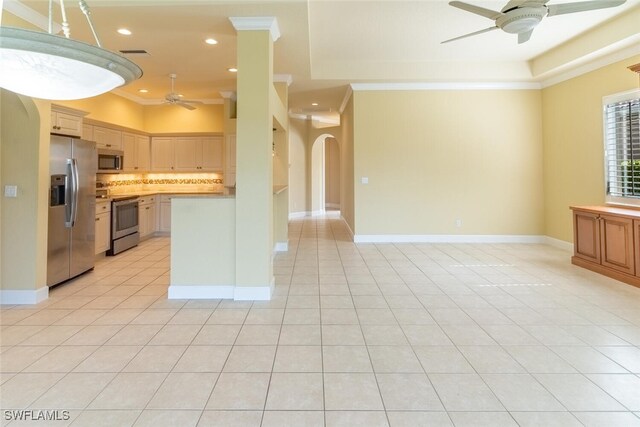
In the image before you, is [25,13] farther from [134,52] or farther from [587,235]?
[587,235]

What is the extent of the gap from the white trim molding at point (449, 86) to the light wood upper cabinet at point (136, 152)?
4540 mm

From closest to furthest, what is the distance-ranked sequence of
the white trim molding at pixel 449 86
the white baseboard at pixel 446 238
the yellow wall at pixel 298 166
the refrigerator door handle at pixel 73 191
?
the refrigerator door handle at pixel 73 191, the white trim molding at pixel 449 86, the white baseboard at pixel 446 238, the yellow wall at pixel 298 166

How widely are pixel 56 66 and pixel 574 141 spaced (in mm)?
6619

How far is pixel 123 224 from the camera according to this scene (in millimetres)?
5844

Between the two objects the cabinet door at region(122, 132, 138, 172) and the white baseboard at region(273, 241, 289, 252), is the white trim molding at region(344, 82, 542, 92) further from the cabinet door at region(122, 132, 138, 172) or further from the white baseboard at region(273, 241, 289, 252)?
the cabinet door at region(122, 132, 138, 172)

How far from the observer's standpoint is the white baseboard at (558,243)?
18.4 ft

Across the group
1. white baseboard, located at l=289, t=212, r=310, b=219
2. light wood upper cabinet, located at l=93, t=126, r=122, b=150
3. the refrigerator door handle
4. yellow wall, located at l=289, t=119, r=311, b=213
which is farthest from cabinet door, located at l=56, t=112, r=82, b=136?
white baseboard, located at l=289, t=212, r=310, b=219

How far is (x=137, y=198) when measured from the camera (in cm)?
636

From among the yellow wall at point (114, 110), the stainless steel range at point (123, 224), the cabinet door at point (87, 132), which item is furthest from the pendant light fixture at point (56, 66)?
the cabinet door at point (87, 132)

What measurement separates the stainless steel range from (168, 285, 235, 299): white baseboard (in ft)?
9.27

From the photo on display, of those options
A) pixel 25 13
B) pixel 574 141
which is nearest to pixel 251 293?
pixel 25 13

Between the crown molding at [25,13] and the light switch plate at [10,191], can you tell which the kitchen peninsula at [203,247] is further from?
the crown molding at [25,13]

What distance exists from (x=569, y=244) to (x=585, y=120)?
200 centimetres

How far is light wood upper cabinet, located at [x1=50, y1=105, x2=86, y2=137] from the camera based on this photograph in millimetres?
4172
